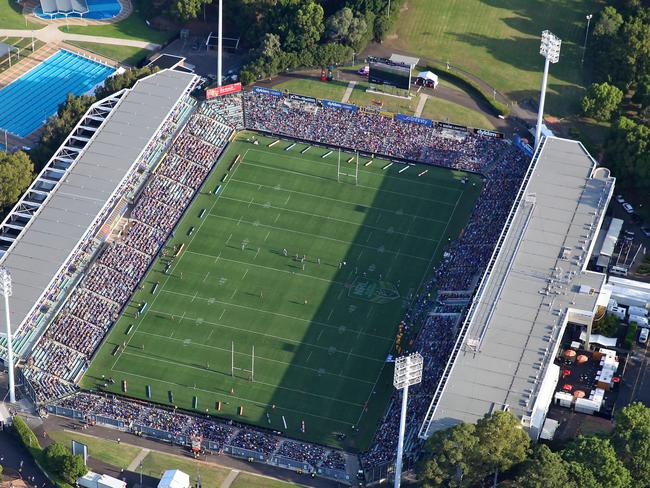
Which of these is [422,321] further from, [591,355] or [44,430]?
[44,430]

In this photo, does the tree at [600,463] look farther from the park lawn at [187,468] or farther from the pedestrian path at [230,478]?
the park lawn at [187,468]

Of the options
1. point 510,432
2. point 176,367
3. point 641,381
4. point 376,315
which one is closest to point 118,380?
point 176,367

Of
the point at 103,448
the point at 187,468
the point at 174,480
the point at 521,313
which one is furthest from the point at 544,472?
the point at 103,448

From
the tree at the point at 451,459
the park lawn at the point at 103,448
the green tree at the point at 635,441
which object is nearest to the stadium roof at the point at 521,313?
the tree at the point at 451,459

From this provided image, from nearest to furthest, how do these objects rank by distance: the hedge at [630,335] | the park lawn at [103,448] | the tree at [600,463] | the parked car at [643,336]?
the tree at [600,463], the park lawn at [103,448], the hedge at [630,335], the parked car at [643,336]

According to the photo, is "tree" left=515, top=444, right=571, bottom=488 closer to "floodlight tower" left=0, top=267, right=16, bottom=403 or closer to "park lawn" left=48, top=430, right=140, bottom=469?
"park lawn" left=48, top=430, right=140, bottom=469

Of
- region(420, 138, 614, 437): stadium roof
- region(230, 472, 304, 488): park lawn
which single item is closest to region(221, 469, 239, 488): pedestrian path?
region(230, 472, 304, 488): park lawn
